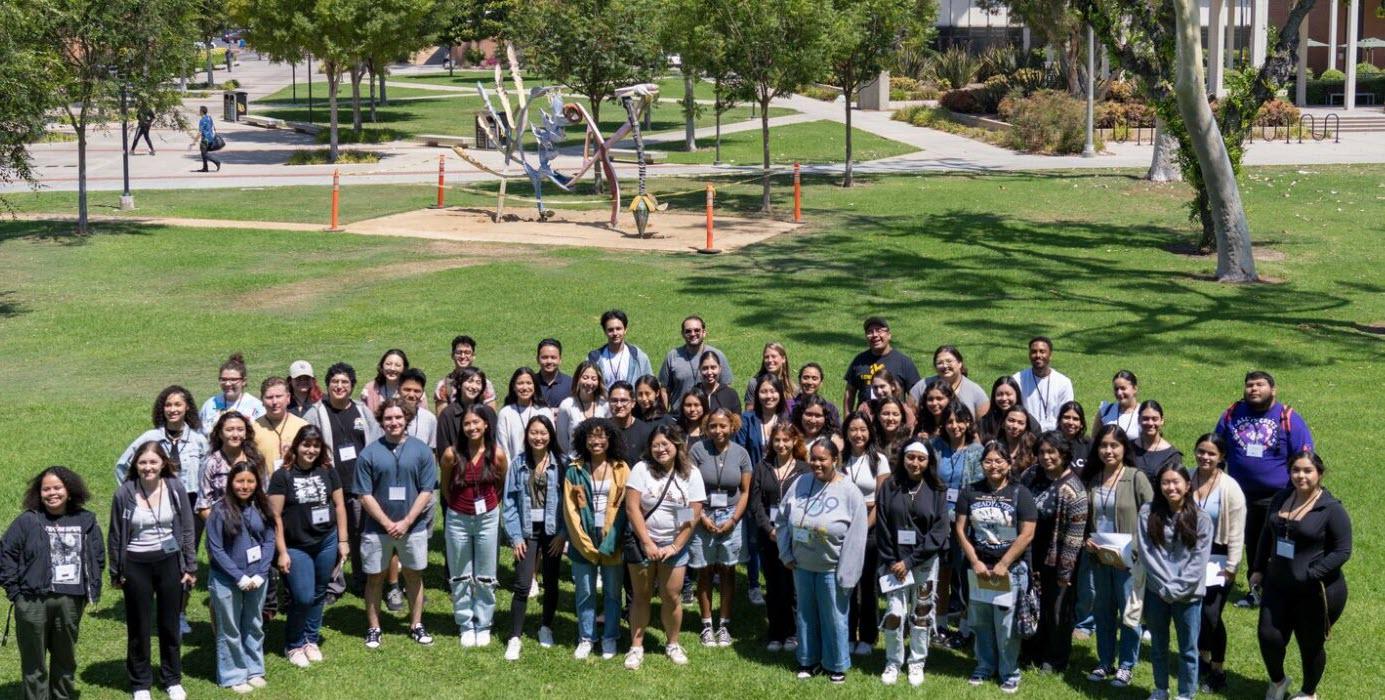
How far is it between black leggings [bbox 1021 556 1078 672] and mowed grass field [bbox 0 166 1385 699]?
0.15 metres

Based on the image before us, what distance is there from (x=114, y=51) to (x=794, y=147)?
898 inches

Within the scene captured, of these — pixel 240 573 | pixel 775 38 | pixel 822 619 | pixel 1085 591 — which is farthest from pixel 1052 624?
pixel 775 38

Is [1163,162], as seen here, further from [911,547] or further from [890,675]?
[890,675]

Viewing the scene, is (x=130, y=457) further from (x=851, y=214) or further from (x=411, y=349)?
(x=851, y=214)

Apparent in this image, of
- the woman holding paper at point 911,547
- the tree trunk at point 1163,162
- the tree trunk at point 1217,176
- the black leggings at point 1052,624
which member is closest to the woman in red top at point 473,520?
the woman holding paper at point 911,547

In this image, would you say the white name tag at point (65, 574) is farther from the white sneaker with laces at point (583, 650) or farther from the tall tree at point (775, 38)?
the tall tree at point (775, 38)

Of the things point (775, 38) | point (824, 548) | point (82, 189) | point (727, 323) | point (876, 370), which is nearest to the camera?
point (824, 548)

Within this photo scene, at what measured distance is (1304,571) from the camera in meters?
8.28

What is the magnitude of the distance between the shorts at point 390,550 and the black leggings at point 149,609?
118cm

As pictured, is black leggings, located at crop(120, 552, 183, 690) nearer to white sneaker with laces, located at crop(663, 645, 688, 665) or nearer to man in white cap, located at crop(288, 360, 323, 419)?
man in white cap, located at crop(288, 360, 323, 419)

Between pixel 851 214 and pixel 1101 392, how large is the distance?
14649mm

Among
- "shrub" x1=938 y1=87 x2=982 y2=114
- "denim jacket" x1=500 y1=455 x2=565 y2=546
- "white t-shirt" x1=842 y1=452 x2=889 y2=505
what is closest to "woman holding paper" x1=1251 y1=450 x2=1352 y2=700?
"white t-shirt" x1=842 y1=452 x2=889 y2=505

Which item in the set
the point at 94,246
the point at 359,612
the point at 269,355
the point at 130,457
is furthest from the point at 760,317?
the point at 94,246

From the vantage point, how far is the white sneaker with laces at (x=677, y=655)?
366 inches
